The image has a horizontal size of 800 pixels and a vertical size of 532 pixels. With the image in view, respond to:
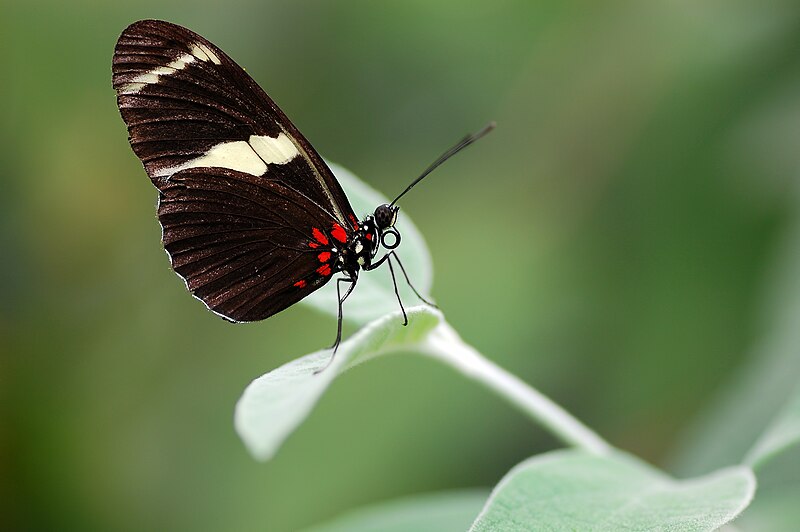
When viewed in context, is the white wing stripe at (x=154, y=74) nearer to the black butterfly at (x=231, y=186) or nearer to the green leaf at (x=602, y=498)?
the black butterfly at (x=231, y=186)

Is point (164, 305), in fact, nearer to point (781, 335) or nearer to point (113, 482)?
point (113, 482)

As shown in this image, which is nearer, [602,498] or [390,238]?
[602,498]

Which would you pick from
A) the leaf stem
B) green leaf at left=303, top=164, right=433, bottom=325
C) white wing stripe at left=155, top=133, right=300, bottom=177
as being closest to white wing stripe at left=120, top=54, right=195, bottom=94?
white wing stripe at left=155, top=133, right=300, bottom=177

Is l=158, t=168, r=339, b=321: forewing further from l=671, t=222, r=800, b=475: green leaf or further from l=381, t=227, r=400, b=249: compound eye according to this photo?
l=671, t=222, r=800, b=475: green leaf

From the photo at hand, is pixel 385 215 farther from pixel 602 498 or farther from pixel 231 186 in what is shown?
pixel 602 498

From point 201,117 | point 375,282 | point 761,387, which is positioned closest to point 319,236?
point 375,282

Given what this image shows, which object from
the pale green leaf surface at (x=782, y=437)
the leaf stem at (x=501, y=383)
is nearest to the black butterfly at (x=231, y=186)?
the leaf stem at (x=501, y=383)

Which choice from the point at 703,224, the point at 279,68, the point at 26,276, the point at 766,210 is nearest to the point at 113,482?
the point at 26,276
